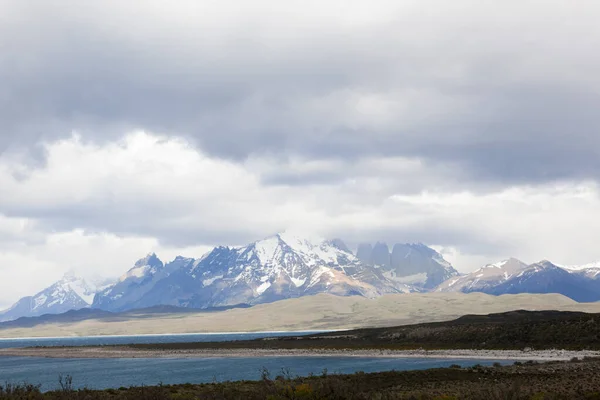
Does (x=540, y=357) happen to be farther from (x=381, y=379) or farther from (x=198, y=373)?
(x=198, y=373)

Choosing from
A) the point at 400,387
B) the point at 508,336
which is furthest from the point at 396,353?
the point at 400,387

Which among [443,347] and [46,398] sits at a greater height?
[46,398]

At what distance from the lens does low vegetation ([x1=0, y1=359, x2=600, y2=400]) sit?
3253 cm

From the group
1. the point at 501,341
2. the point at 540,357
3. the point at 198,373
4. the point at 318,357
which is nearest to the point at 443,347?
the point at 501,341

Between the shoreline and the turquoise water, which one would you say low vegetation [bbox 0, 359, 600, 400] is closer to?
the turquoise water

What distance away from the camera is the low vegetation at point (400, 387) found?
107 ft

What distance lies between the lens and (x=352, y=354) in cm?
11375

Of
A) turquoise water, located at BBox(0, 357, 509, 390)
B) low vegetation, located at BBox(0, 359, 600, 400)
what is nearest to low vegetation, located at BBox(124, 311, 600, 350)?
turquoise water, located at BBox(0, 357, 509, 390)

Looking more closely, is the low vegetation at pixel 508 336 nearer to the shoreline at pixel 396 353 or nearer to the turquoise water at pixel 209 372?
the shoreline at pixel 396 353

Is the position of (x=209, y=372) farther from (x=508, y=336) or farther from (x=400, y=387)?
(x=508, y=336)

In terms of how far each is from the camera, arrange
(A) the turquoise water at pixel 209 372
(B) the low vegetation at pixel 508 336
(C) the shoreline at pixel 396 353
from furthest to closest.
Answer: (B) the low vegetation at pixel 508 336
(C) the shoreline at pixel 396 353
(A) the turquoise water at pixel 209 372

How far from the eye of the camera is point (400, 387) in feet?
156

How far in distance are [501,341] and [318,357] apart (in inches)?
1281

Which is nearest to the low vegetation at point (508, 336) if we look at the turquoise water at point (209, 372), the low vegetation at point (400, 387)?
the turquoise water at point (209, 372)
